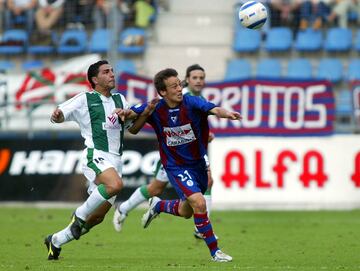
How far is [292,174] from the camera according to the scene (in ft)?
66.7

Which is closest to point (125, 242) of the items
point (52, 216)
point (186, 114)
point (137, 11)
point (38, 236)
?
point (38, 236)

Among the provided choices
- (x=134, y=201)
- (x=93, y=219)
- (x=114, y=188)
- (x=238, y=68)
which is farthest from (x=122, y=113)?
(x=238, y=68)

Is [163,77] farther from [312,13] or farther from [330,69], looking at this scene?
[312,13]

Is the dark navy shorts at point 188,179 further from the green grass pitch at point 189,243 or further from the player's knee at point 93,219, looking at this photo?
the player's knee at point 93,219

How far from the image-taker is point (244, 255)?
11.9 metres

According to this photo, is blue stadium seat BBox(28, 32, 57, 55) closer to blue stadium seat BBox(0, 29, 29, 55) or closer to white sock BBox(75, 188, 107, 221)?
blue stadium seat BBox(0, 29, 29, 55)

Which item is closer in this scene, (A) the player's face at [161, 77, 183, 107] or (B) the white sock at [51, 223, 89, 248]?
(A) the player's face at [161, 77, 183, 107]

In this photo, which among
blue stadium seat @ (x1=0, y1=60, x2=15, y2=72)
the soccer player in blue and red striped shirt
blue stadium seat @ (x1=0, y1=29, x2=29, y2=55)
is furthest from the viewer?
blue stadium seat @ (x1=0, y1=29, x2=29, y2=55)

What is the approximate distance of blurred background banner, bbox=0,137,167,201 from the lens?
20.7 m

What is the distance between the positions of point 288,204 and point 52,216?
15.2 feet

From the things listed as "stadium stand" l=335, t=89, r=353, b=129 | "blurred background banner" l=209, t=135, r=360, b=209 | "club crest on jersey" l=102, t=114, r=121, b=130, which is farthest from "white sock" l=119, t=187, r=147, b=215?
"stadium stand" l=335, t=89, r=353, b=129

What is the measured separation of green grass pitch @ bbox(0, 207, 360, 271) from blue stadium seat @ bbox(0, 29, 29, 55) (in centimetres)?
688

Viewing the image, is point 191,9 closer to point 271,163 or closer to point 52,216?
point 271,163

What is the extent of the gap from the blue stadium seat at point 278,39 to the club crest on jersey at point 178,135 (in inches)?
581
